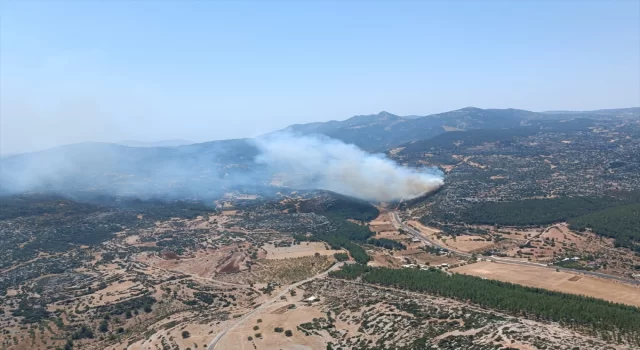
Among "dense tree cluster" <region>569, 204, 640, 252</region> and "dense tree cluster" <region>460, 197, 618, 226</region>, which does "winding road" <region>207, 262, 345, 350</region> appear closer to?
"dense tree cluster" <region>460, 197, 618, 226</region>

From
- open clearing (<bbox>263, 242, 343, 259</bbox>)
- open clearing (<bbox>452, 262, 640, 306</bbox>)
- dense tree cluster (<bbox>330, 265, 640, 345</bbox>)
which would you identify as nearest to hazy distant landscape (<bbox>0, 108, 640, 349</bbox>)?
dense tree cluster (<bbox>330, 265, 640, 345</bbox>)

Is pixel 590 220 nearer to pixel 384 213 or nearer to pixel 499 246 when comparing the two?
pixel 499 246

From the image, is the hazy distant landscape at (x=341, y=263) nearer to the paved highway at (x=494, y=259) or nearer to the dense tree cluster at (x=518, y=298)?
the dense tree cluster at (x=518, y=298)

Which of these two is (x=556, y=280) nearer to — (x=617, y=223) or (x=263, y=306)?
(x=617, y=223)

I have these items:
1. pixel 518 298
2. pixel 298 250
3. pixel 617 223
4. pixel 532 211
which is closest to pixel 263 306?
pixel 298 250

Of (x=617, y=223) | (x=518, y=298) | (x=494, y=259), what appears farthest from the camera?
(x=617, y=223)

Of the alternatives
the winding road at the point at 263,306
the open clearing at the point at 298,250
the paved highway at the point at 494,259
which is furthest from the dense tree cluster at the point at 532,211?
the winding road at the point at 263,306

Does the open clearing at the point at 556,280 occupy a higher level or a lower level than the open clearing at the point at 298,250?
lower
